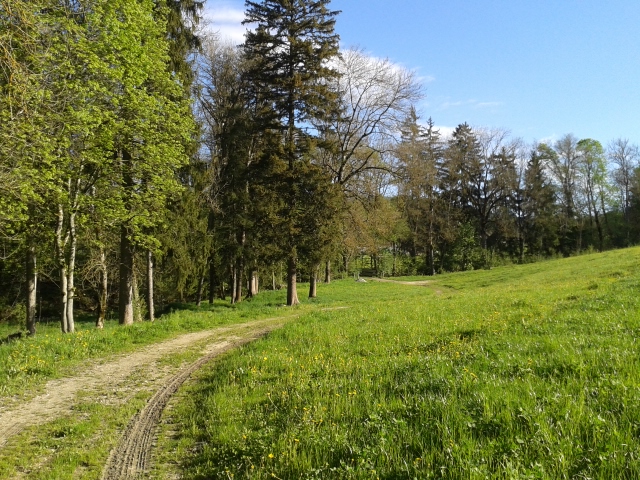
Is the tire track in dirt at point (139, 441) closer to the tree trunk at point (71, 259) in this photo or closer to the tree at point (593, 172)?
the tree trunk at point (71, 259)

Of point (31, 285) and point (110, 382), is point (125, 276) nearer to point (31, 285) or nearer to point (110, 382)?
point (31, 285)

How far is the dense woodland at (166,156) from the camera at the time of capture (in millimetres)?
10531

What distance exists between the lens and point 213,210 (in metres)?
25.3

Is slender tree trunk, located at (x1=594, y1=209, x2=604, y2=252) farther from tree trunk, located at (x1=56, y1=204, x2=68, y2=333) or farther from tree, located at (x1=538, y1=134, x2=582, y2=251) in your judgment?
tree trunk, located at (x1=56, y1=204, x2=68, y2=333)

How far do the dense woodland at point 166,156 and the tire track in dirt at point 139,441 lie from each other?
16.6ft

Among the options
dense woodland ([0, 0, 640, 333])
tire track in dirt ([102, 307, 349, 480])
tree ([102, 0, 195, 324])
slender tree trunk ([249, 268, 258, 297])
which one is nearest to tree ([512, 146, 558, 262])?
dense woodland ([0, 0, 640, 333])

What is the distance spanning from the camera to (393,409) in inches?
194

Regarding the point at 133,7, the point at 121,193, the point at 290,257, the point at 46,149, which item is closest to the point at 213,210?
the point at 290,257

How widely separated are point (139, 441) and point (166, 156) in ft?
39.0

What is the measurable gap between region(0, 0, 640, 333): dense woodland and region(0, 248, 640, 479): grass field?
4.93 metres

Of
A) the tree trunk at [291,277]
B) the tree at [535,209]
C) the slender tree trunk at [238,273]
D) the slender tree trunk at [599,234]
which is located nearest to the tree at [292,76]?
the tree trunk at [291,277]

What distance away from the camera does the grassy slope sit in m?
3.52

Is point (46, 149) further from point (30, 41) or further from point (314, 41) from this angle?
point (314, 41)

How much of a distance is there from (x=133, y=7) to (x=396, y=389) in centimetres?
1451
